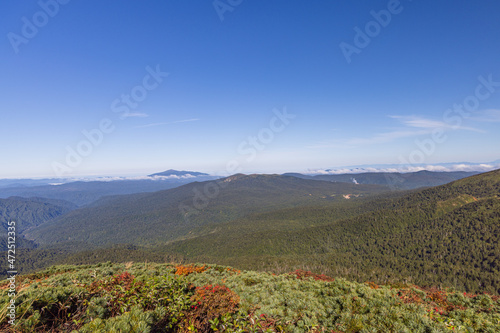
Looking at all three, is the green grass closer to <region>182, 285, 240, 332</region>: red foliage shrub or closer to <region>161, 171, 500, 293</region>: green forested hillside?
<region>182, 285, 240, 332</region>: red foliage shrub

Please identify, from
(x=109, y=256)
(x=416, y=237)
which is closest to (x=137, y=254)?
(x=109, y=256)

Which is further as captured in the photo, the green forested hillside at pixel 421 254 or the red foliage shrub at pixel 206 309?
the green forested hillside at pixel 421 254

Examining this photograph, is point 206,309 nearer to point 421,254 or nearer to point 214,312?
point 214,312

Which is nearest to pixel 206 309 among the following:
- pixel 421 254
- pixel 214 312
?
pixel 214 312

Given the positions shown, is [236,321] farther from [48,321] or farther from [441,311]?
[441,311]

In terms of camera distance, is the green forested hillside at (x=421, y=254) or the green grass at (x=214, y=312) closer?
the green grass at (x=214, y=312)

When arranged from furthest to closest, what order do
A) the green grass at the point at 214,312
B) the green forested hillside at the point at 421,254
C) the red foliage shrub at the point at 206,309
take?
the green forested hillside at the point at 421,254, the red foliage shrub at the point at 206,309, the green grass at the point at 214,312

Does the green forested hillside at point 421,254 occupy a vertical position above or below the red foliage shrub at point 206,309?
below

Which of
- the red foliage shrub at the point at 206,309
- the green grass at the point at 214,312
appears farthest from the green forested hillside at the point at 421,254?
the red foliage shrub at the point at 206,309

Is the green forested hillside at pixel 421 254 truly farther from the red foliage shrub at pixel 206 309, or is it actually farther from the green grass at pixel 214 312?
the red foliage shrub at pixel 206 309

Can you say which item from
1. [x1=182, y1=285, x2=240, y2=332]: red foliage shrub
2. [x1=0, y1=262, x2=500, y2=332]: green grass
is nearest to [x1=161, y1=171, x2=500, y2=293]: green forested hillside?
[x1=0, y1=262, x2=500, y2=332]: green grass

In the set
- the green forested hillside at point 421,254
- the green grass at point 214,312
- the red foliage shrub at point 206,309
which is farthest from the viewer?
the green forested hillside at point 421,254
